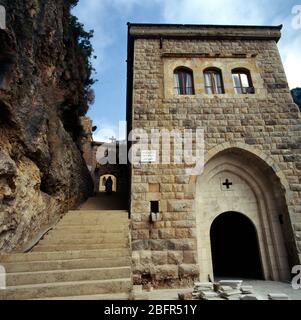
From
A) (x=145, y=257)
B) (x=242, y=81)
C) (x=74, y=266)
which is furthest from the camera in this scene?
(x=242, y=81)

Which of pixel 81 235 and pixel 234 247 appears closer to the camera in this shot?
pixel 81 235

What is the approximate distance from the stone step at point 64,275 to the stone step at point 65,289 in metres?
0.13

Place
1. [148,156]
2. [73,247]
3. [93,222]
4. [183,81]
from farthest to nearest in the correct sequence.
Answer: [183,81], [148,156], [93,222], [73,247]

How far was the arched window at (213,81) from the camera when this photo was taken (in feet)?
22.5

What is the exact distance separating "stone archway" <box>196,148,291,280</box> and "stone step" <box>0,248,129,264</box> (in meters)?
2.60

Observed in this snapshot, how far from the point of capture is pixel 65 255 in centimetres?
379

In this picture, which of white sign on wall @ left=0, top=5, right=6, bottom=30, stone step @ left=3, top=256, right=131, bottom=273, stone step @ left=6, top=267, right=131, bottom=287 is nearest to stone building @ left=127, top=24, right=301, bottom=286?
stone step @ left=3, top=256, right=131, bottom=273

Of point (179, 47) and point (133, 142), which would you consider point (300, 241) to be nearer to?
point (133, 142)

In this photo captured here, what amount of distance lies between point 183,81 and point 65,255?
5899mm

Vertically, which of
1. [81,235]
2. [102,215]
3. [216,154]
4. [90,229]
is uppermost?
[216,154]

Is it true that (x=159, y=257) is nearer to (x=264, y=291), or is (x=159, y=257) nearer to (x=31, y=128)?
(x=264, y=291)

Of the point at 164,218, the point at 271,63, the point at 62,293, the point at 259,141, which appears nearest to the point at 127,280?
the point at 62,293

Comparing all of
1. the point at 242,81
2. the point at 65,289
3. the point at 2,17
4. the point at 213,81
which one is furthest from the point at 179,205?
the point at 2,17

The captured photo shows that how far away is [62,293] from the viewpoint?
2871mm
